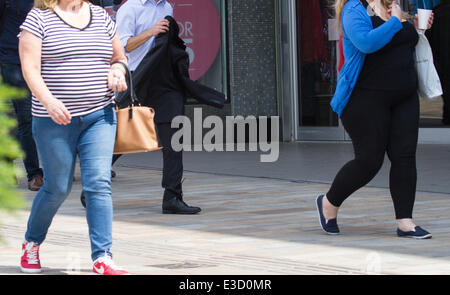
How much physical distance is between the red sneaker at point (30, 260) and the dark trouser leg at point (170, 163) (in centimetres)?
235

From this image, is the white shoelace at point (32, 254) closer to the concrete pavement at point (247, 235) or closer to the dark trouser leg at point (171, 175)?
the concrete pavement at point (247, 235)

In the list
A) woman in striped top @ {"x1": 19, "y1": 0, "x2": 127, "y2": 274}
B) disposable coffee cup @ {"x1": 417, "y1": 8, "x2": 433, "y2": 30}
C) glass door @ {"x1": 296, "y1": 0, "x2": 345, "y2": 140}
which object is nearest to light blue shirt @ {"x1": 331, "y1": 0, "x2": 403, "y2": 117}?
disposable coffee cup @ {"x1": 417, "y1": 8, "x2": 433, "y2": 30}

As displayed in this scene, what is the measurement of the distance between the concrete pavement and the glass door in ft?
15.4

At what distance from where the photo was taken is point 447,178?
9281mm

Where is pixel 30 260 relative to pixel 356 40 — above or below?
below

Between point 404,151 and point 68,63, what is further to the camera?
point 404,151

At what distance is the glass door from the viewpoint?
14040 mm

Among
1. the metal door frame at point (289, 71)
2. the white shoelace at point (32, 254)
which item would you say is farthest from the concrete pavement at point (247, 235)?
the metal door frame at point (289, 71)

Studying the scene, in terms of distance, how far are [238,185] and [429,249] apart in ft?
12.8

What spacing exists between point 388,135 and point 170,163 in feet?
6.31

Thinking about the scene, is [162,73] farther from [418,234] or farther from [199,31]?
[199,31]

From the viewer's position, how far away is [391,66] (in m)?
5.98

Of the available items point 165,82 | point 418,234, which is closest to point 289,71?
point 165,82

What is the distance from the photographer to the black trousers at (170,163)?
7172 mm
